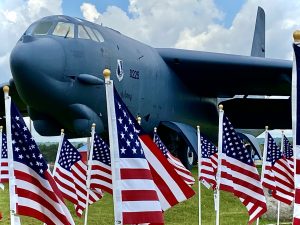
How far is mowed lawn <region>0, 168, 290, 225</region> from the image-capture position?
12.7 meters

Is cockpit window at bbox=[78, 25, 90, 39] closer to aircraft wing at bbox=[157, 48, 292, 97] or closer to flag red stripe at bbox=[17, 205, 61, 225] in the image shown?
aircraft wing at bbox=[157, 48, 292, 97]

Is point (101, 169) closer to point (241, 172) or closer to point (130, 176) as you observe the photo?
point (241, 172)

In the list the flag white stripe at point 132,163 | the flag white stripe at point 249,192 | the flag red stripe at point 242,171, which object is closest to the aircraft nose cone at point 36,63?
the flag red stripe at point 242,171

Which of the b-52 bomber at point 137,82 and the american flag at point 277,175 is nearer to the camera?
the american flag at point 277,175

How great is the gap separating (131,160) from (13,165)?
1.35m

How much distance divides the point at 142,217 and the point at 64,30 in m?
11.5

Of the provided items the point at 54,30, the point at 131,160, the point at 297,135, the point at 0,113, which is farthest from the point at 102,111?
the point at 297,135

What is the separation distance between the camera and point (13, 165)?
6.02 m

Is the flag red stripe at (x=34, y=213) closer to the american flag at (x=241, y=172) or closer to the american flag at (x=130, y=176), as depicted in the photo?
the american flag at (x=130, y=176)

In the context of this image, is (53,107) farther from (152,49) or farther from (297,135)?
(297,135)

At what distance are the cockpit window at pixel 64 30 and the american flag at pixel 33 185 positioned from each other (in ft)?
33.7

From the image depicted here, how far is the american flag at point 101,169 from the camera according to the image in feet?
29.6

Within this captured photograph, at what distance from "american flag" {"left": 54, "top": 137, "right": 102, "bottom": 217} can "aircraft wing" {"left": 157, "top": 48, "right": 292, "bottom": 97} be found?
11.9 m

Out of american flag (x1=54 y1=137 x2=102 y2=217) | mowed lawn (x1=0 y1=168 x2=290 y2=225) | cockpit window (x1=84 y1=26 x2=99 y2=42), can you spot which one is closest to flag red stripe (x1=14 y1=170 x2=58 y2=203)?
american flag (x1=54 y1=137 x2=102 y2=217)
